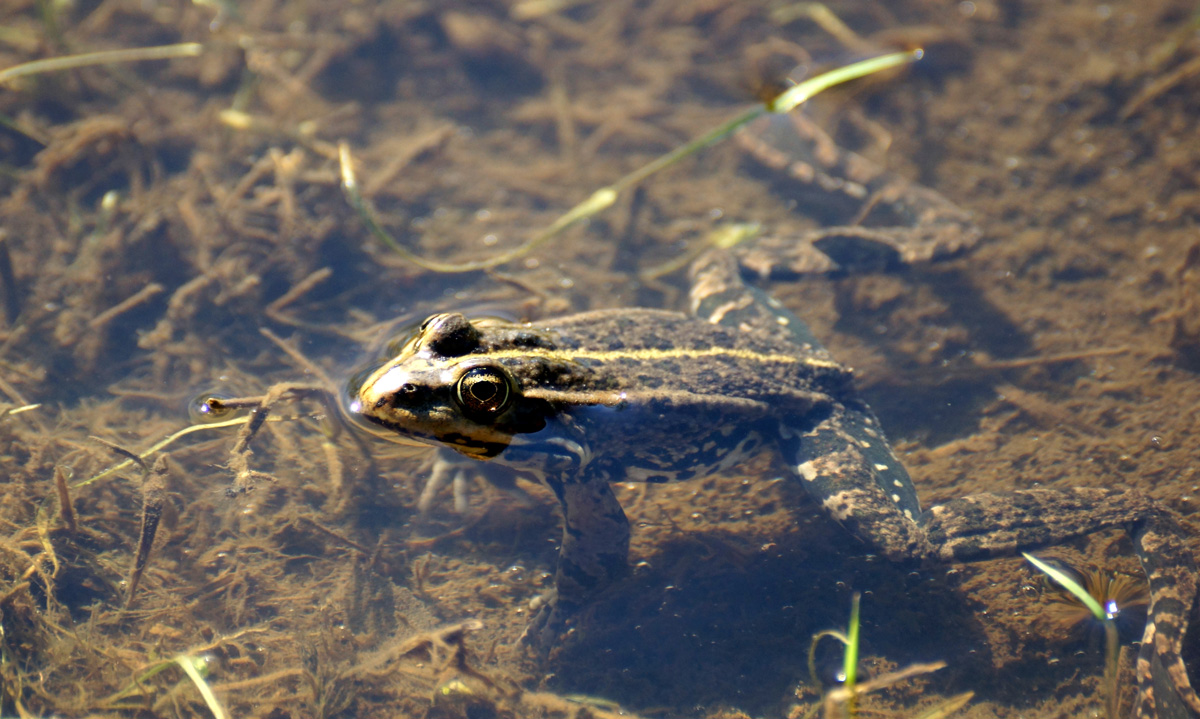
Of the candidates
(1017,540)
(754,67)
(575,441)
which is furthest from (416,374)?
(754,67)

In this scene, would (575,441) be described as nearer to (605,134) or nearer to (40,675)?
(40,675)

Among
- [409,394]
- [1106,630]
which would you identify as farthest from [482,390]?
[1106,630]

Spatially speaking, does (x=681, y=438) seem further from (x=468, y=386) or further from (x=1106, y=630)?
(x=1106, y=630)

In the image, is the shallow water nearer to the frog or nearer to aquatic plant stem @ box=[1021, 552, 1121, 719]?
aquatic plant stem @ box=[1021, 552, 1121, 719]

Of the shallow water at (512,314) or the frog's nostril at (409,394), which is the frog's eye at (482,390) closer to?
the frog's nostril at (409,394)

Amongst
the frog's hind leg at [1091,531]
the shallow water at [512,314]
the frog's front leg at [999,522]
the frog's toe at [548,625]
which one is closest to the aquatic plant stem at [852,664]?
the shallow water at [512,314]
